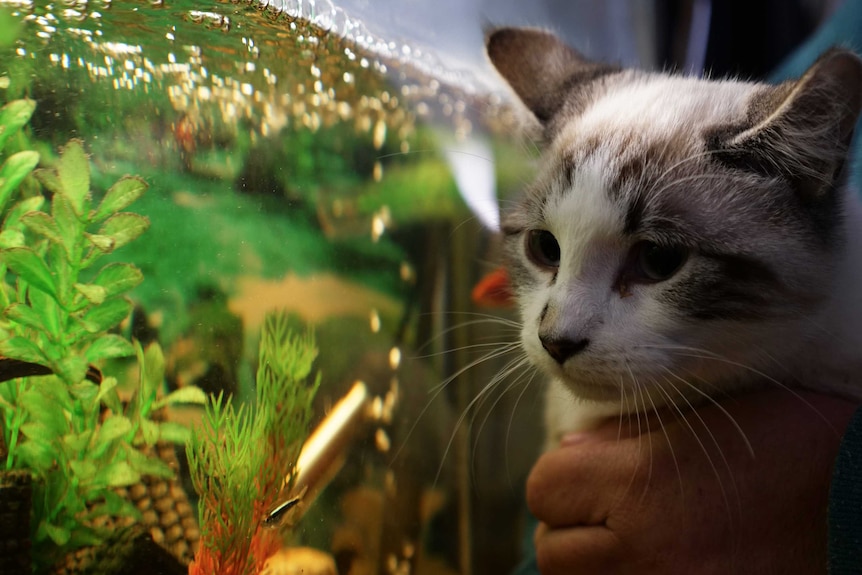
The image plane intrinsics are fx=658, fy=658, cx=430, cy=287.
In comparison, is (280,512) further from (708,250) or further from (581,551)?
(708,250)

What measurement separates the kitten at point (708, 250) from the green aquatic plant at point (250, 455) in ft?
1.23

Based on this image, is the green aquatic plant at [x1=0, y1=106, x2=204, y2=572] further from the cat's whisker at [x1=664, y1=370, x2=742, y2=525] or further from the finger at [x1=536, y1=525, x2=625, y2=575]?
the cat's whisker at [x1=664, y1=370, x2=742, y2=525]

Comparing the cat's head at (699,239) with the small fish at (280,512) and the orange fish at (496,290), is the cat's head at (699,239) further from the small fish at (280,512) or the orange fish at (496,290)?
the small fish at (280,512)

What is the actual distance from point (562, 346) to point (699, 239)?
24cm

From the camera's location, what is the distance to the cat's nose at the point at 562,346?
891 millimetres

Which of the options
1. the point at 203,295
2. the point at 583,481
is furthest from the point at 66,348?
the point at 583,481

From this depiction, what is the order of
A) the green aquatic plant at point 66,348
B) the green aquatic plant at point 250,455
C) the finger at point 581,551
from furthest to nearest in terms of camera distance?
the finger at point 581,551
the green aquatic plant at point 250,455
the green aquatic plant at point 66,348

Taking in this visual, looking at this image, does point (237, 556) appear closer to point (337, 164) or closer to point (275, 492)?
point (275, 492)

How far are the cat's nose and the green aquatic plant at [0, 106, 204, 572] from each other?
0.54m

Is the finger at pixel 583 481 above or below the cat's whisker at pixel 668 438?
below

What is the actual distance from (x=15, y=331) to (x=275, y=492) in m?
0.41

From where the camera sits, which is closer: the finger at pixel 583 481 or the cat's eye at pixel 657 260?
the cat's eye at pixel 657 260

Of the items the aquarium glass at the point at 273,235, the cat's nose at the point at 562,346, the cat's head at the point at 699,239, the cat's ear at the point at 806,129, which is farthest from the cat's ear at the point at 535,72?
the cat's nose at the point at 562,346

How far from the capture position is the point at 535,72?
126cm
